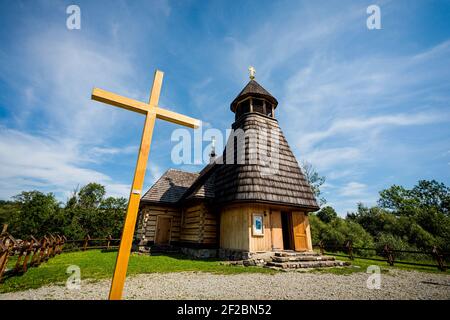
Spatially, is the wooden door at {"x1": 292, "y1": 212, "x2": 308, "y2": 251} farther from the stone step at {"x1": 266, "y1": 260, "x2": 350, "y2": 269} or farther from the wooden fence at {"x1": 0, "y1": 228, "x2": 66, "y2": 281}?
the wooden fence at {"x1": 0, "y1": 228, "x2": 66, "y2": 281}

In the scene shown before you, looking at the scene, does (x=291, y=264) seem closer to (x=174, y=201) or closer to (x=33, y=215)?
(x=174, y=201)

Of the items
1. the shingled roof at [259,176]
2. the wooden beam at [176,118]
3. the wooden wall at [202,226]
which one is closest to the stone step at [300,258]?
the shingled roof at [259,176]

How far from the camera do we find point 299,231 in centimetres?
1031

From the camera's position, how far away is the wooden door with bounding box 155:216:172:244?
13.7 metres

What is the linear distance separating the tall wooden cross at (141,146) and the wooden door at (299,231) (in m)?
8.87

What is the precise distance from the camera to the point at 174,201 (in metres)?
14.2

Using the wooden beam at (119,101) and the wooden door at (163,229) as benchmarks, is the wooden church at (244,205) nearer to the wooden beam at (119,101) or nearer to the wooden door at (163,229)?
the wooden door at (163,229)

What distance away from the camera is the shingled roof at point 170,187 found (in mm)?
13938

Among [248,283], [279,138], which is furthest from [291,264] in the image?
[279,138]

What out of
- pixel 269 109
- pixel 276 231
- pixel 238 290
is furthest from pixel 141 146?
pixel 269 109

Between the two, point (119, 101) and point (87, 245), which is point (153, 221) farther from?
point (119, 101)

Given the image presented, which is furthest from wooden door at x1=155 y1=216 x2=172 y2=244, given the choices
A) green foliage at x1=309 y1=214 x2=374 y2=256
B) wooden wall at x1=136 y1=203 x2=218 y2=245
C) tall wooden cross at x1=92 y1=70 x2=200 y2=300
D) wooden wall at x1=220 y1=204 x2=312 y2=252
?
green foliage at x1=309 y1=214 x2=374 y2=256

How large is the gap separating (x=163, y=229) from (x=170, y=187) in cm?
328

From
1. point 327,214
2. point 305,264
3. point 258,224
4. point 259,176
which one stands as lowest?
point 305,264
